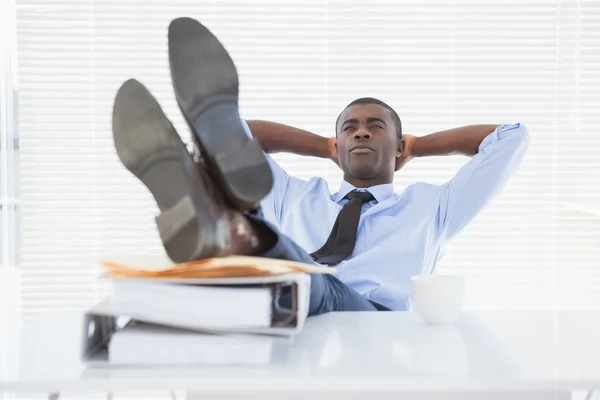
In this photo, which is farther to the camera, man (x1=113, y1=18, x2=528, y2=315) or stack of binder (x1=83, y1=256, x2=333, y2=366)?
man (x1=113, y1=18, x2=528, y2=315)

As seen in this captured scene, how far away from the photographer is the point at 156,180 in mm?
971

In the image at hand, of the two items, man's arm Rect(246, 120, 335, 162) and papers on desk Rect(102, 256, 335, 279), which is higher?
man's arm Rect(246, 120, 335, 162)

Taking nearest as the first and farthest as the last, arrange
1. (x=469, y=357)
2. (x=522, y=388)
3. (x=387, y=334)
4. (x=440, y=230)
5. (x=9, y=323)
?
1. (x=522, y=388)
2. (x=469, y=357)
3. (x=387, y=334)
4. (x=440, y=230)
5. (x=9, y=323)

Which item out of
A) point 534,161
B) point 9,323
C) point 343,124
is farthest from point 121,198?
point 534,161

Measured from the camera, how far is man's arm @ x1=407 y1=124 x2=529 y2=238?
1.99 m

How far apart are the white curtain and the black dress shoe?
1836mm

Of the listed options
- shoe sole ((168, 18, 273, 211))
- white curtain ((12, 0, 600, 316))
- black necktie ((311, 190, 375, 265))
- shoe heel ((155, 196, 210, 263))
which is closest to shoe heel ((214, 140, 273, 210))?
shoe sole ((168, 18, 273, 211))

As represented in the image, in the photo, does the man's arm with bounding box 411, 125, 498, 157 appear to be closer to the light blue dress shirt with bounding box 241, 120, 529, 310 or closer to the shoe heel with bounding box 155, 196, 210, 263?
the light blue dress shirt with bounding box 241, 120, 529, 310

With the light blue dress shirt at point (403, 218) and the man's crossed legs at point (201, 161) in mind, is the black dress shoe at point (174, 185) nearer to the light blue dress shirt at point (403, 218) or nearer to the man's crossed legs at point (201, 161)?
the man's crossed legs at point (201, 161)

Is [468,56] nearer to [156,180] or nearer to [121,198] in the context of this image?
[121,198]

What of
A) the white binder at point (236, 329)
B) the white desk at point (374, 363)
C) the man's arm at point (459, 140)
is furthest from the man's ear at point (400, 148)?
the white binder at point (236, 329)

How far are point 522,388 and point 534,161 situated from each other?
7.55 feet

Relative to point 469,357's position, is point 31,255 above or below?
below

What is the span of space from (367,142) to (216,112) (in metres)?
1.14
